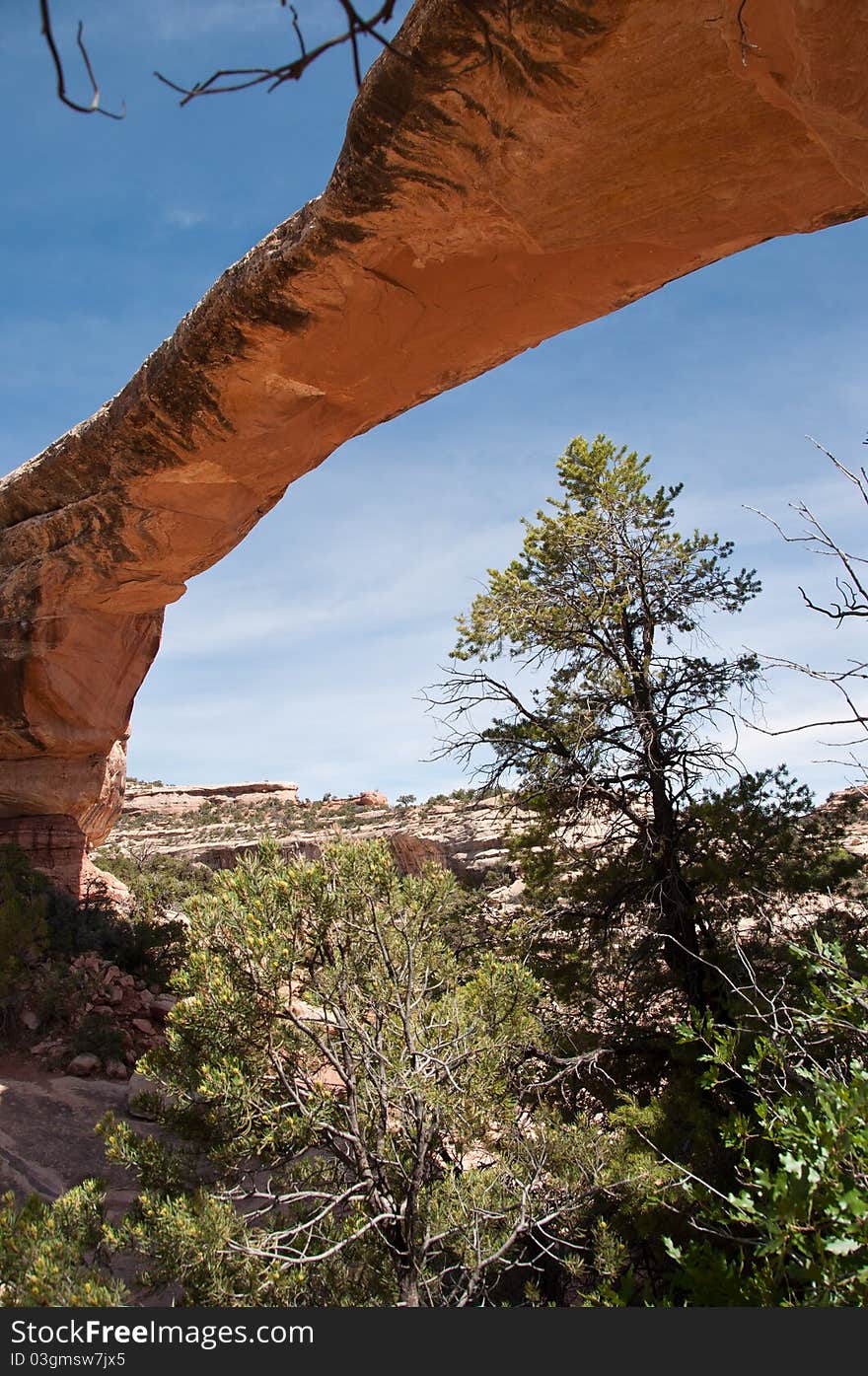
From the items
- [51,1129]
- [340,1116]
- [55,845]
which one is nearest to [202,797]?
[55,845]

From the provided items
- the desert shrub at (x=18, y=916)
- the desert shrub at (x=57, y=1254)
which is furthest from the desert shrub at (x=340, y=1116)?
the desert shrub at (x=18, y=916)

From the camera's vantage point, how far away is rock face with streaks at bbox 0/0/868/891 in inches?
162

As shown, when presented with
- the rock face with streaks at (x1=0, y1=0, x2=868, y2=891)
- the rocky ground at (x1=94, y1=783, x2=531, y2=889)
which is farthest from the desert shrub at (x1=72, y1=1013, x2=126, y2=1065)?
the rocky ground at (x1=94, y1=783, x2=531, y2=889)

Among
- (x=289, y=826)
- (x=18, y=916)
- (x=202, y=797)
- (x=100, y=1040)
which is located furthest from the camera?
(x=202, y=797)

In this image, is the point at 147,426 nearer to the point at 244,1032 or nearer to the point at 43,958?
the point at 244,1032

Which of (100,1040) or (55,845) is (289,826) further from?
(100,1040)

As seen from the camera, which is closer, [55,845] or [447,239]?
[447,239]

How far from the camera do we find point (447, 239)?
5.84m

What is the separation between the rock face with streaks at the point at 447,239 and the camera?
4.12 m

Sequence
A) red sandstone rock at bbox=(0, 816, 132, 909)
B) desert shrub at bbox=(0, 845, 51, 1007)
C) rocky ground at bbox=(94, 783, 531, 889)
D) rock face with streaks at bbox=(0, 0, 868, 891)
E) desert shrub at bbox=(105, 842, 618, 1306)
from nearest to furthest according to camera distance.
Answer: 1. rock face with streaks at bbox=(0, 0, 868, 891)
2. desert shrub at bbox=(105, 842, 618, 1306)
3. desert shrub at bbox=(0, 845, 51, 1007)
4. red sandstone rock at bbox=(0, 816, 132, 909)
5. rocky ground at bbox=(94, 783, 531, 889)

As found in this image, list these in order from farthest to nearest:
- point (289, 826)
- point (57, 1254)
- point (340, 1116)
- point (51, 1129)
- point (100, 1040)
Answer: point (289, 826) → point (100, 1040) → point (51, 1129) → point (340, 1116) → point (57, 1254)

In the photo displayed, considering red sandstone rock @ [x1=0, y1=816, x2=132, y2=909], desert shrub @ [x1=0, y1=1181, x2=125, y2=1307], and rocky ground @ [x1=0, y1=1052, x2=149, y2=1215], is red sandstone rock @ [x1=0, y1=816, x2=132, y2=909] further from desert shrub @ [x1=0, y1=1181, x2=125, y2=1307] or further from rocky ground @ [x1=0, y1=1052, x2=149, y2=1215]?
desert shrub @ [x1=0, y1=1181, x2=125, y2=1307]

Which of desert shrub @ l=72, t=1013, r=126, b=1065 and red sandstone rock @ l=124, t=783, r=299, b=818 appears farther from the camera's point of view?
red sandstone rock @ l=124, t=783, r=299, b=818

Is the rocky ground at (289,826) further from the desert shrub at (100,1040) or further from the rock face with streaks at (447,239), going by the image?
the rock face with streaks at (447,239)
